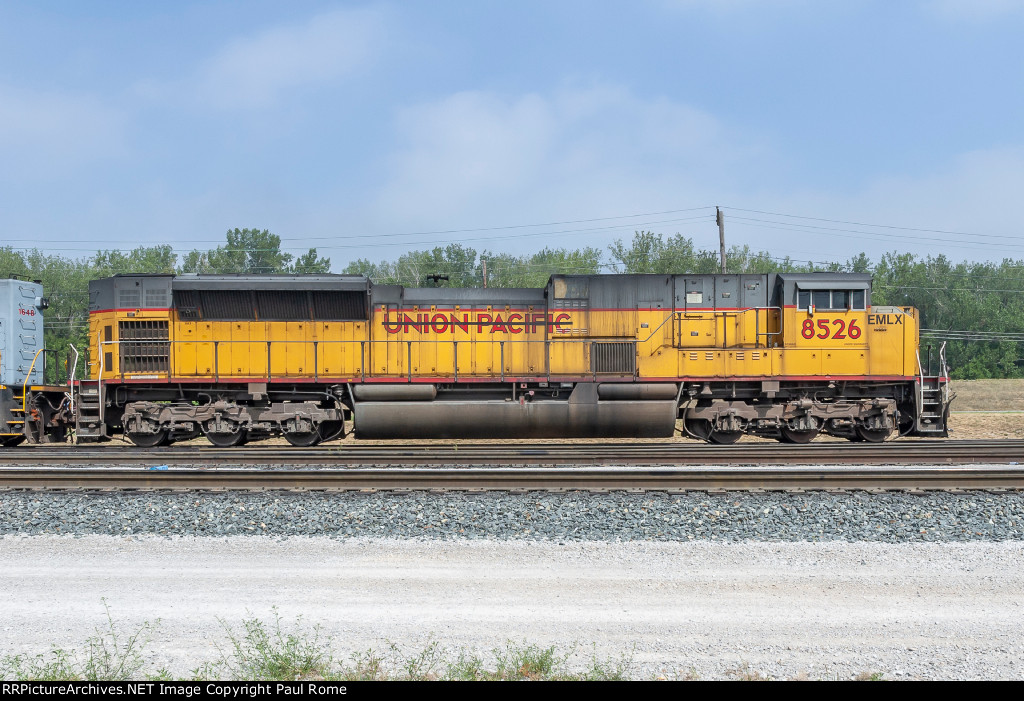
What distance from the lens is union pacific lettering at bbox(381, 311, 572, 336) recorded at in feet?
45.0

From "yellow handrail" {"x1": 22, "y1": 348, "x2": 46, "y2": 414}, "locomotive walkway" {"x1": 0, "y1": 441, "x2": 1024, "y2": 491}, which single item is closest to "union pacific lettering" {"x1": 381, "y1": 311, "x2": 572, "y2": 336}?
"locomotive walkway" {"x1": 0, "y1": 441, "x2": 1024, "y2": 491}

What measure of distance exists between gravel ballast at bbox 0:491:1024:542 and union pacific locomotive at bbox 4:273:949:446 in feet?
15.9

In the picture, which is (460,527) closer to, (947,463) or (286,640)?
(286,640)

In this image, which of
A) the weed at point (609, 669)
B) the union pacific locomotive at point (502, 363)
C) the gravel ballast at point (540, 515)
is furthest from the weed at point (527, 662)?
the union pacific locomotive at point (502, 363)

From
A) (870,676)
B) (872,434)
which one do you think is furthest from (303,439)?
(870,676)

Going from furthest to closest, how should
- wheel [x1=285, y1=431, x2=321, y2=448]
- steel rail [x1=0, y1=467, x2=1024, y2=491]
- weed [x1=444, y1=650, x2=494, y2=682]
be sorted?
1. wheel [x1=285, y1=431, x2=321, y2=448]
2. steel rail [x1=0, y1=467, x2=1024, y2=491]
3. weed [x1=444, y1=650, x2=494, y2=682]

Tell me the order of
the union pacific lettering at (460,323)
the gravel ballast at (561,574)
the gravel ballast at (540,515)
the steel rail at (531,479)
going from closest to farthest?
1. the gravel ballast at (561,574)
2. the gravel ballast at (540,515)
3. the steel rail at (531,479)
4. the union pacific lettering at (460,323)

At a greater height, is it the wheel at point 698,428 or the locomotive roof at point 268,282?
the locomotive roof at point 268,282

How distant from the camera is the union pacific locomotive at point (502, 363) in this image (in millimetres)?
13141

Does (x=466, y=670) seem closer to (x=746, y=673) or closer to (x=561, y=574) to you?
(x=746, y=673)

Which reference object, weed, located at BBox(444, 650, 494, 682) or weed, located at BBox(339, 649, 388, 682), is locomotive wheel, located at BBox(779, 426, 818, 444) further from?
weed, located at BBox(339, 649, 388, 682)

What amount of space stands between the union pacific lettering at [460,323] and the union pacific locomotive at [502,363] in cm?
3

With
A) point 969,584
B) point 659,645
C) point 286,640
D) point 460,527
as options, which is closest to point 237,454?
point 460,527

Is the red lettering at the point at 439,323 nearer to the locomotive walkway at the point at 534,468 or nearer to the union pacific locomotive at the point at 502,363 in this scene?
the union pacific locomotive at the point at 502,363
